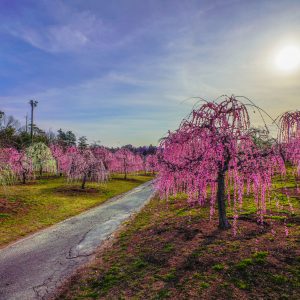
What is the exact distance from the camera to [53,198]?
2506cm

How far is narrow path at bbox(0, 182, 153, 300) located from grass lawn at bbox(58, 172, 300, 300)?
2.65 feet

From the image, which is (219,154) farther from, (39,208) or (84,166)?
(84,166)

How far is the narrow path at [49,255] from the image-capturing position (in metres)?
8.23

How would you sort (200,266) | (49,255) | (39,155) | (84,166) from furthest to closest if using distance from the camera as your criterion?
(39,155) → (84,166) → (49,255) → (200,266)

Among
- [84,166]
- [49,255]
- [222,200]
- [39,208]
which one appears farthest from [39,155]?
[222,200]

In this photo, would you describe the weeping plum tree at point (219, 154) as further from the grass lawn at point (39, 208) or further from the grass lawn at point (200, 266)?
the grass lawn at point (39, 208)

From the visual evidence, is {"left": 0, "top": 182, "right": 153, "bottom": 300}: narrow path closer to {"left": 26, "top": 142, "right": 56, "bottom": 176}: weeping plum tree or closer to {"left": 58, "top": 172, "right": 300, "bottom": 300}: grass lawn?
{"left": 58, "top": 172, "right": 300, "bottom": 300}: grass lawn

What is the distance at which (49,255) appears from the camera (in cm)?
1101

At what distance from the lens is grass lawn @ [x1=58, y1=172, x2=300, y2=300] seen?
6.74 m

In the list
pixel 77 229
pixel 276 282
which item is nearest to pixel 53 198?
pixel 77 229

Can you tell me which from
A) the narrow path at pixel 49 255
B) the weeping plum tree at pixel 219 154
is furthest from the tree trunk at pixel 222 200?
the narrow path at pixel 49 255

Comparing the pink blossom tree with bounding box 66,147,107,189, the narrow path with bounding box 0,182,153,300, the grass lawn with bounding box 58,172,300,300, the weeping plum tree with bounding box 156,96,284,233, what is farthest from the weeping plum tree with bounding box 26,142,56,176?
the weeping plum tree with bounding box 156,96,284,233

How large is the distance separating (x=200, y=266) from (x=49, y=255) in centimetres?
623

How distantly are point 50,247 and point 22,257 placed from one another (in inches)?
53.2
